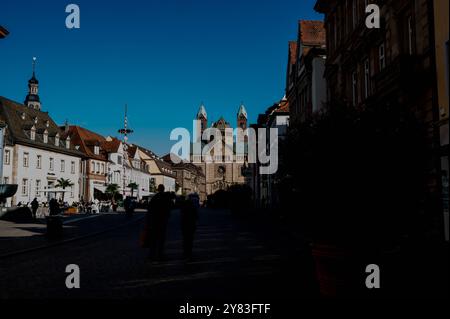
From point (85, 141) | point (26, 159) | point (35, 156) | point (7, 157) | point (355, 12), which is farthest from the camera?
point (85, 141)

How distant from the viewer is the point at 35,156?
4988cm

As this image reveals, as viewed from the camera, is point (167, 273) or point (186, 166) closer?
point (167, 273)

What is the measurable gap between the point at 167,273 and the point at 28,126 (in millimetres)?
45651

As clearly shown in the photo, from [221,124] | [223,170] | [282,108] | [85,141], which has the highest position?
[221,124]

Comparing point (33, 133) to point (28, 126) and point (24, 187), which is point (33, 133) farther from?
point (24, 187)

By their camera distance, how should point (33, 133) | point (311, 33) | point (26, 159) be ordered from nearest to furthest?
point (311, 33) → point (26, 159) → point (33, 133)

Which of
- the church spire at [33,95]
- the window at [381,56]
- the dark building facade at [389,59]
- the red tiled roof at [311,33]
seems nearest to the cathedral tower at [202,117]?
the church spire at [33,95]

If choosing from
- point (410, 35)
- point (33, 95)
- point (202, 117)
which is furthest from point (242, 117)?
point (410, 35)

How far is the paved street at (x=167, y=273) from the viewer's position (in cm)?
729

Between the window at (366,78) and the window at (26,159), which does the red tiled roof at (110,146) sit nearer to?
the window at (26,159)

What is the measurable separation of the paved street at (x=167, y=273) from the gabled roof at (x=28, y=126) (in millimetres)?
36127

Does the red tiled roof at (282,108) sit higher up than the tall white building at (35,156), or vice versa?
the red tiled roof at (282,108)

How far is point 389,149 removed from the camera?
645 cm
